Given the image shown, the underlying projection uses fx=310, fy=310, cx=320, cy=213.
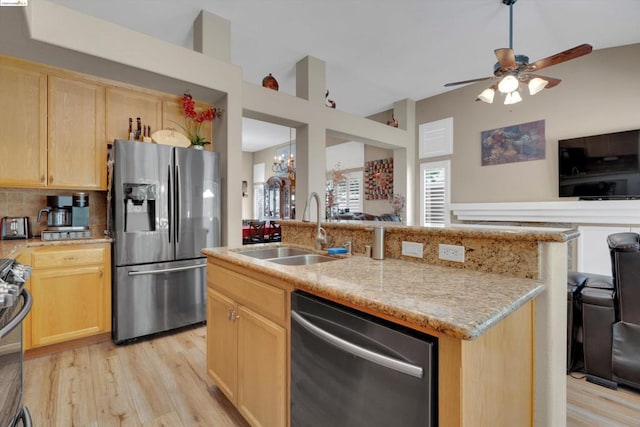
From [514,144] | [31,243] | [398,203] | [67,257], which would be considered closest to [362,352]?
[67,257]

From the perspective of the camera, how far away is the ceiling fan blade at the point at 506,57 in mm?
2703

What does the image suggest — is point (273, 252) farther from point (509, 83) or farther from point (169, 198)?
point (509, 83)

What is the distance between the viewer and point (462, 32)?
3.53 m

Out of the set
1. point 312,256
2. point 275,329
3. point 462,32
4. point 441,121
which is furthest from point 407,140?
point 275,329

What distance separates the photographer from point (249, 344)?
157 cm

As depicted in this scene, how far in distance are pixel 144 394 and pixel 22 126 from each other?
95.4 inches

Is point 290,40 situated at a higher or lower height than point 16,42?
higher

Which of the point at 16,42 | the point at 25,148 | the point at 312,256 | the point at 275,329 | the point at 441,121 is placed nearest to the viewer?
the point at 275,329

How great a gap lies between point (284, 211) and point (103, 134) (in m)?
5.23

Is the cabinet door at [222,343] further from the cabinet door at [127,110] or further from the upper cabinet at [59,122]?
the cabinet door at [127,110]

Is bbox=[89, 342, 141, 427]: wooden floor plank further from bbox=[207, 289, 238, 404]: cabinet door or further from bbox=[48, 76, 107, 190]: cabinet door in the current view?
bbox=[48, 76, 107, 190]: cabinet door

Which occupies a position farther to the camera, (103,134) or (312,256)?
(103,134)

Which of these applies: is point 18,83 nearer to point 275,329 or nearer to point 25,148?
point 25,148

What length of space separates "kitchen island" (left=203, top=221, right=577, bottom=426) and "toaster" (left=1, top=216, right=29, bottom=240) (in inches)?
96.4
